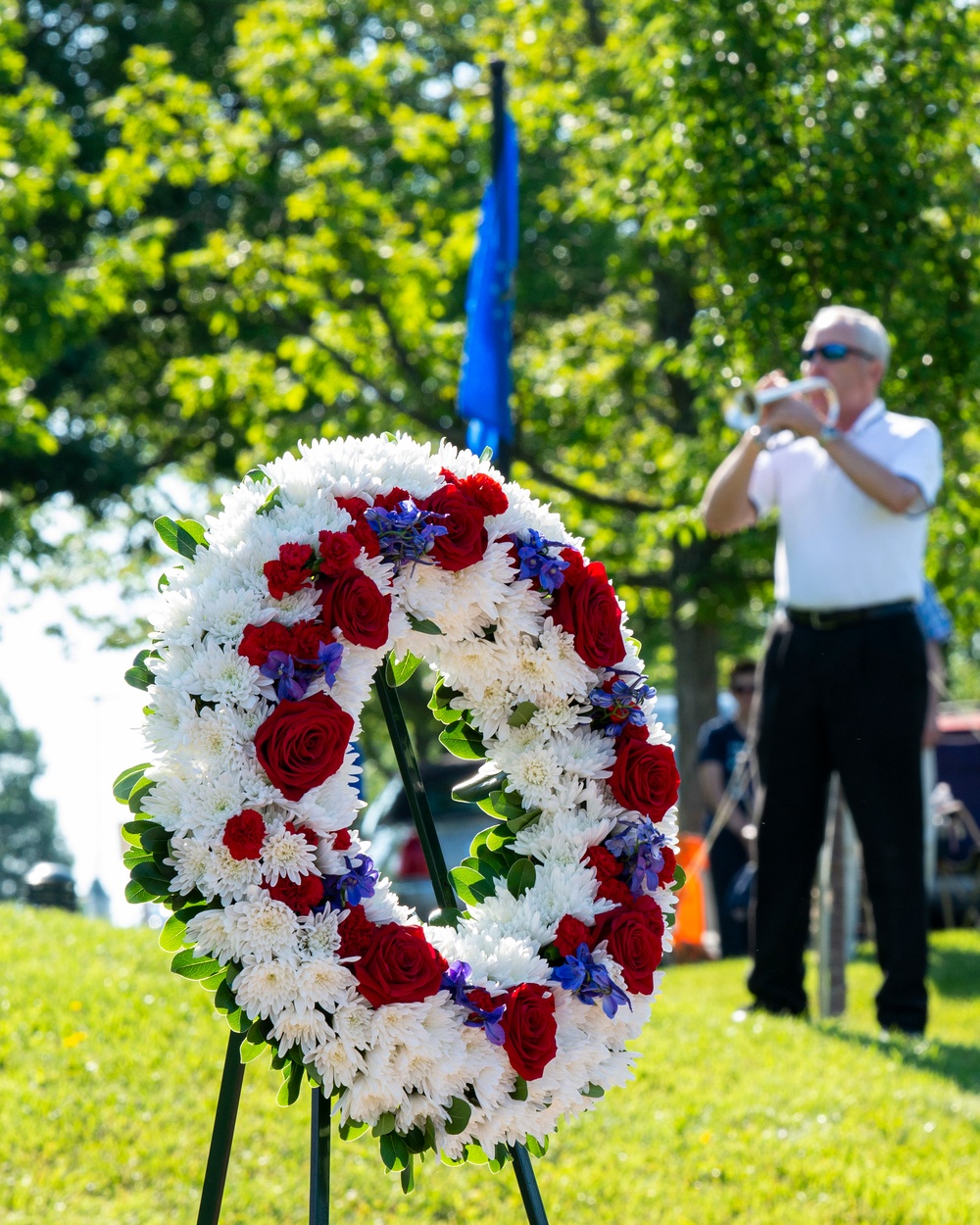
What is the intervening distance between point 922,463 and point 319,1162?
3447 mm

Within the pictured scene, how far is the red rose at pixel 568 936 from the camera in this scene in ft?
8.18

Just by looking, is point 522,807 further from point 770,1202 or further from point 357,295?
point 357,295

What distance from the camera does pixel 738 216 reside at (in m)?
7.05

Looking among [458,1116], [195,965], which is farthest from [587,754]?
[195,965]

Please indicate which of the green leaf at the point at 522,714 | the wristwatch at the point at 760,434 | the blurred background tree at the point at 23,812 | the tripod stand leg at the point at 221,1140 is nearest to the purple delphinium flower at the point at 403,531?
the green leaf at the point at 522,714

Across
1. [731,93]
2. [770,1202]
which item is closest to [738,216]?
[731,93]

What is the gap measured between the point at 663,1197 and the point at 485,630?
5.91 feet

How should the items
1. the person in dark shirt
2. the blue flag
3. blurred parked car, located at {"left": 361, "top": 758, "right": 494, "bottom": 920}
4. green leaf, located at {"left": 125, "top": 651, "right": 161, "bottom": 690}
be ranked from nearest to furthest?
green leaf, located at {"left": 125, "top": 651, "right": 161, "bottom": 690} < the blue flag < the person in dark shirt < blurred parked car, located at {"left": 361, "top": 758, "right": 494, "bottom": 920}

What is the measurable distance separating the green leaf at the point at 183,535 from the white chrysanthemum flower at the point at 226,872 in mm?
528

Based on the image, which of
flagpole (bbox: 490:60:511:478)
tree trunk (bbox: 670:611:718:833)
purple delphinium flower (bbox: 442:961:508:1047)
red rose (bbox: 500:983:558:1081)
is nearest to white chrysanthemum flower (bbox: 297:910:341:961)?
purple delphinium flower (bbox: 442:961:508:1047)

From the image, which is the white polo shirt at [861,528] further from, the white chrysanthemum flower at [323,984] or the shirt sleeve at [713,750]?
the shirt sleeve at [713,750]

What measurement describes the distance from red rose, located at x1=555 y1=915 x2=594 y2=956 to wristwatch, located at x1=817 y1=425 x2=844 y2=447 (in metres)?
2.67

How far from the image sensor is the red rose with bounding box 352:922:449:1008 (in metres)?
2.24

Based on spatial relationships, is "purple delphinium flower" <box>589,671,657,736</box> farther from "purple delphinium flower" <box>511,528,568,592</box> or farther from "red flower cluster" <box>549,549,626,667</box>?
"purple delphinium flower" <box>511,528,568,592</box>
